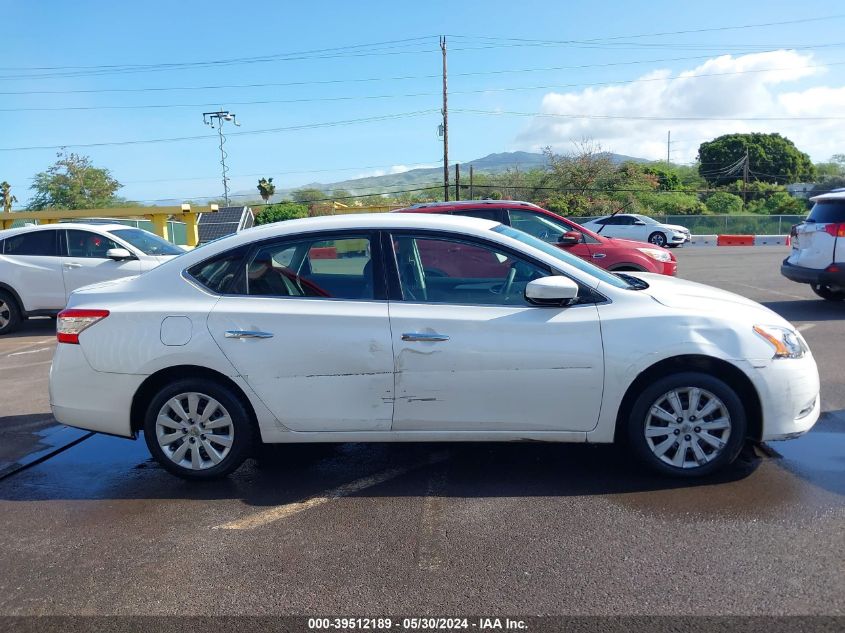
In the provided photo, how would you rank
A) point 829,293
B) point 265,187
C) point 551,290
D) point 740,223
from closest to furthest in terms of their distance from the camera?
point 551,290
point 829,293
point 740,223
point 265,187

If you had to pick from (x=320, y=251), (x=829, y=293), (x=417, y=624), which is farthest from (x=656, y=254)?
(x=417, y=624)

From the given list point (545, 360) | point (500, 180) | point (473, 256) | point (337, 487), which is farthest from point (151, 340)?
point (500, 180)

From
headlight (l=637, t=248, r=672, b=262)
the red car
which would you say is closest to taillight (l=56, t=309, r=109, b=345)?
the red car

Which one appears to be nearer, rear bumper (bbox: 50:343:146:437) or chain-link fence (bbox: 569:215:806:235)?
rear bumper (bbox: 50:343:146:437)

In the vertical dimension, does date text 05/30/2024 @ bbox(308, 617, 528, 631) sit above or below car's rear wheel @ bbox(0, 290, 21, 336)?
below

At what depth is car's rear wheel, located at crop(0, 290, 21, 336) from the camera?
1118 centimetres

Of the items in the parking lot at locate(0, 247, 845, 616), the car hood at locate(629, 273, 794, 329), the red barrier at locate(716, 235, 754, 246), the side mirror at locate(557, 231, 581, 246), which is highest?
the side mirror at locate(557, 231, 581, 246)

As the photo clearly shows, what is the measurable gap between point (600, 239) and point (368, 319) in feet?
21.3

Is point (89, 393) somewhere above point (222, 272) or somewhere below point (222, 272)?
below

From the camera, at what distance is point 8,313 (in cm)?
1120

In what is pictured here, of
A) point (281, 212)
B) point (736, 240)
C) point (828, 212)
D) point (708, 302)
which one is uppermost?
point (281, 212)

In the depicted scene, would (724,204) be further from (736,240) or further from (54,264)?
(54,264)

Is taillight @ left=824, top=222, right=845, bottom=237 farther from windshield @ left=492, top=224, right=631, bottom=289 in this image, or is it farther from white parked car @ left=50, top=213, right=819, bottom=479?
windshield @ left=492, top=224, right=631, bottom=289

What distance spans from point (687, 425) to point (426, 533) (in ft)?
5.68
